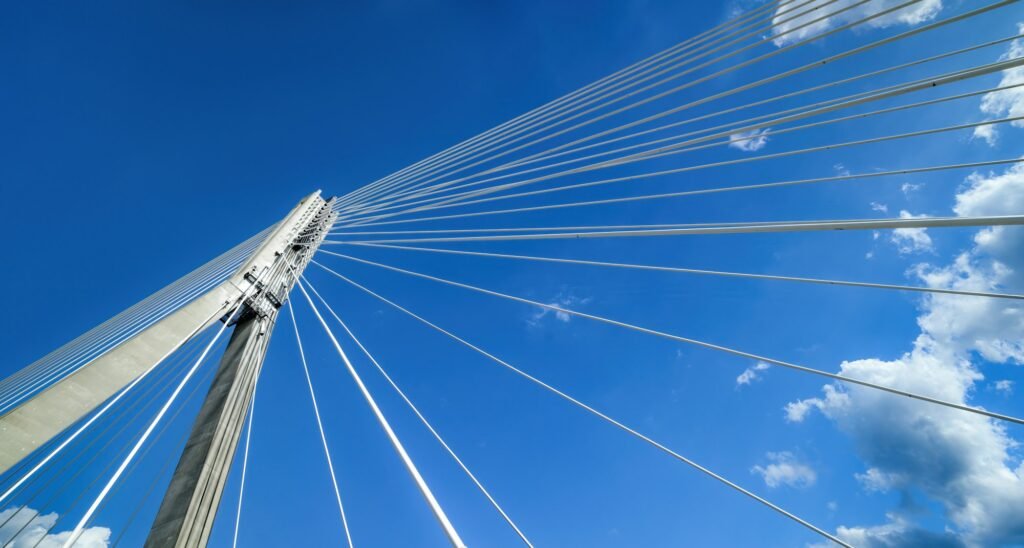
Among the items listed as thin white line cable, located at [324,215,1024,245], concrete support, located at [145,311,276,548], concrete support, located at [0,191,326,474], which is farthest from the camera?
concrete support, located at [145,311,276,548]

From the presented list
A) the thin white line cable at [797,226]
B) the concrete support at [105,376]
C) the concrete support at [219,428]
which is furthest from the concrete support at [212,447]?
the thin white line cable at [797,226]

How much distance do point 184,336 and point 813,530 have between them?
5211mm

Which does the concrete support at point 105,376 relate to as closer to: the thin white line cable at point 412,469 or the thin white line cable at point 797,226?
the thin white line cable at point 412,469

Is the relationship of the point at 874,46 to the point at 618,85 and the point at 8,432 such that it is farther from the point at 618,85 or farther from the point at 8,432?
the point at 8,432

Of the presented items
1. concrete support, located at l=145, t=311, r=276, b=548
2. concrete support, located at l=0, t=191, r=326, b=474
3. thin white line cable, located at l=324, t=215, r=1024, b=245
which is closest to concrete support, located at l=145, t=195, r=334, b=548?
concrete support, located at l=145, t=311, r=276, b=548

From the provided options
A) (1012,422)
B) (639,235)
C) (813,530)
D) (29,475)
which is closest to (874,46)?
(639,235)

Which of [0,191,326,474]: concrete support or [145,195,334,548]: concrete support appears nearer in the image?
[0,191,326,474]: concrete support

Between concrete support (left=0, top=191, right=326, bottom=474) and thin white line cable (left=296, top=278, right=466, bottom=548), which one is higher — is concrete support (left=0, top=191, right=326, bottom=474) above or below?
above

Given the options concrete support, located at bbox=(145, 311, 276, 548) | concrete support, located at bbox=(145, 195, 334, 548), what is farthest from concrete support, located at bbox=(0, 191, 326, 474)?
concrete support, located at bbox=(145, 311, 276, 548)

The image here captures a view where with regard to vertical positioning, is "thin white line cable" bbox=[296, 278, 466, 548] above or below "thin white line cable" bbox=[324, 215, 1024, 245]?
below

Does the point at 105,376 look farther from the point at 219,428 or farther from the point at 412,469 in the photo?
the point at 412,469

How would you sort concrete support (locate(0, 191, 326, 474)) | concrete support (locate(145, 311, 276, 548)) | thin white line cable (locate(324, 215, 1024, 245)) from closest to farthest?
thin white line cable (locate(324, 215, 1024, 245)) → concrete support (locate(0, 191, 326, 474)) → concrete support (locate(145, 311, 276, 548))

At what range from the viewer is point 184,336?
14.6ft

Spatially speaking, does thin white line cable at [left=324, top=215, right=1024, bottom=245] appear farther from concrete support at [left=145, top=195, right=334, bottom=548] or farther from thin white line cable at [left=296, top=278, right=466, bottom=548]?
concrete support at [left=145, top=195, right=334, bottom=548]
